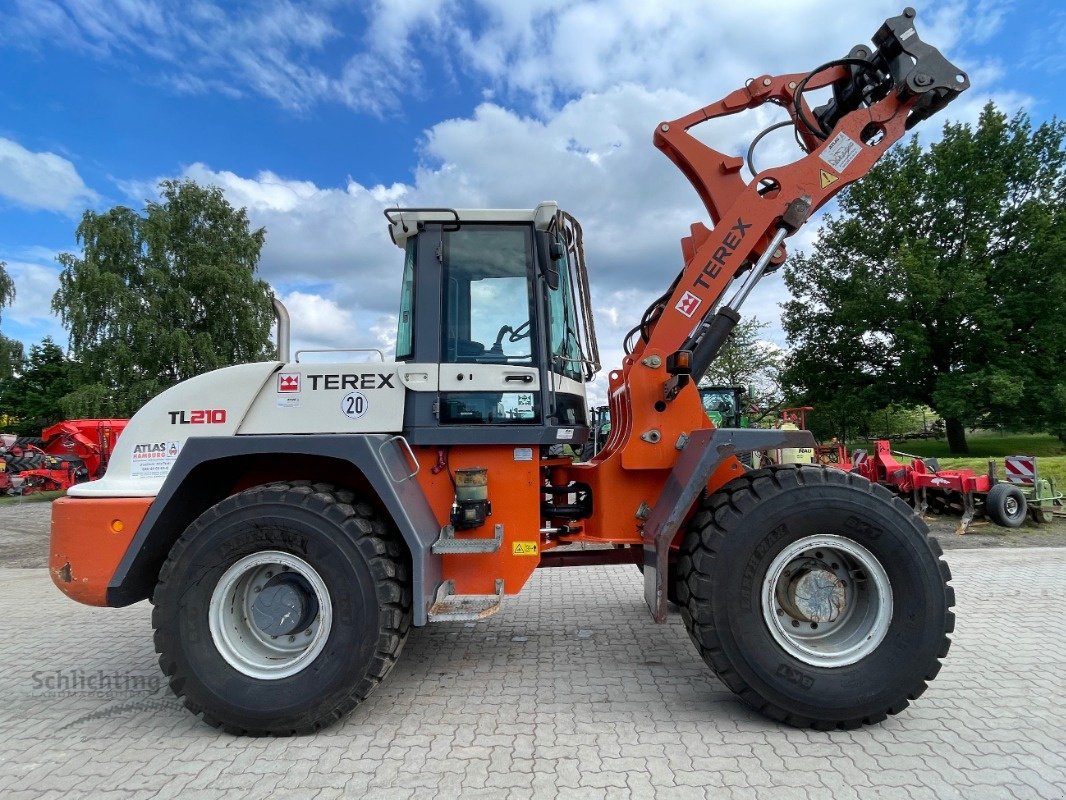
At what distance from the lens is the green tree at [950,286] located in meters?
23.3

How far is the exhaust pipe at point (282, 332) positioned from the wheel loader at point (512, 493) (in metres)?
0.02

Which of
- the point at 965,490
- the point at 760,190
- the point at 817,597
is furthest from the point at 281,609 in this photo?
the point at 965,490

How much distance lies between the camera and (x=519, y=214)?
12.1 ft

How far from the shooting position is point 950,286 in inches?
954

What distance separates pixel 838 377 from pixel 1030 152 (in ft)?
39.0

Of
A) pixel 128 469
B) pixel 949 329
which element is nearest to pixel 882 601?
pixel 128 469

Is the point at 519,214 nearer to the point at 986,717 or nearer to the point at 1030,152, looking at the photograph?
the point at 986,717

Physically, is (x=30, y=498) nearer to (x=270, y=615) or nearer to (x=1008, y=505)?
(x=270, y=615)

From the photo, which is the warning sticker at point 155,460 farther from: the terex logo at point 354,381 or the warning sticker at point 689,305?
the warning sticker at point 689,305

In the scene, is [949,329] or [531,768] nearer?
[531,768]

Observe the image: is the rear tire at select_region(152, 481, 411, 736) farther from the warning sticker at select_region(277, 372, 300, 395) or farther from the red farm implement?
the red farm implement

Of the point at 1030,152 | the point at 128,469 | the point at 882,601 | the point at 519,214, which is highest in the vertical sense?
the point at 1030,152

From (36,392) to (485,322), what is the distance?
141ft
